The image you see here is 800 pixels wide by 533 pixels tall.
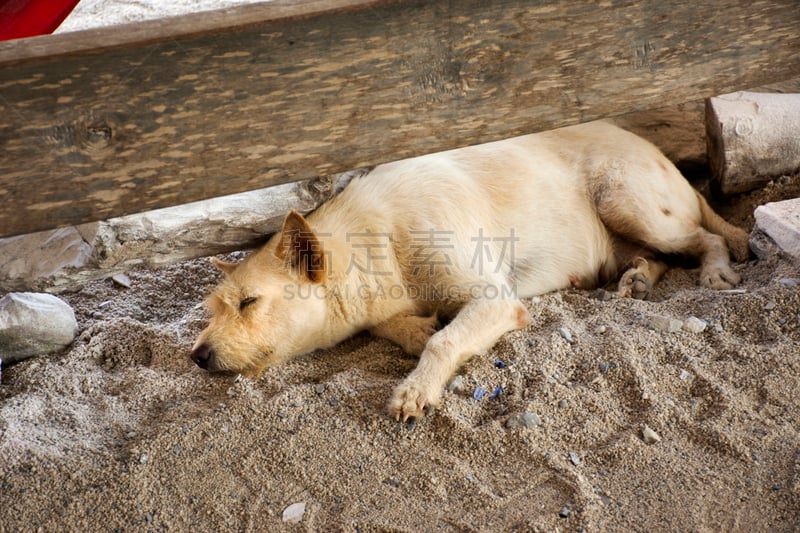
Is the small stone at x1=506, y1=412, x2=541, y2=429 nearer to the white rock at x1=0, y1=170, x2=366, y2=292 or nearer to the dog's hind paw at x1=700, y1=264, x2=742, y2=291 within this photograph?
the dog's hind paw at x1=700, y1=264, x2=742, y2=291

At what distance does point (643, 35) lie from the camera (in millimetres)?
2830

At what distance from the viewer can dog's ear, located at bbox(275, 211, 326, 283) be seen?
3.69 meters

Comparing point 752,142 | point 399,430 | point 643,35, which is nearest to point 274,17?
point 643,35

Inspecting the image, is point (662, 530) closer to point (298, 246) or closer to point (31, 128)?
point (298, 246)

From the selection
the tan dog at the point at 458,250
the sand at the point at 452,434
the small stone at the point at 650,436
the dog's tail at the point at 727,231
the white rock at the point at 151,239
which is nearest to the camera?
the sand at the point at 452,434

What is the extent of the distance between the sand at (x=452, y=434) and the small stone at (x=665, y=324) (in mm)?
15

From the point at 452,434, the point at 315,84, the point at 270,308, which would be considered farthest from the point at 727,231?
the point at 315,84

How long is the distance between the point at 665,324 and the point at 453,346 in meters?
1.04

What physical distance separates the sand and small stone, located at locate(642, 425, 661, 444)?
0.07ft

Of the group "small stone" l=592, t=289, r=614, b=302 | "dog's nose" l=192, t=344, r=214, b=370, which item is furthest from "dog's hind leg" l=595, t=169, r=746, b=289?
"dog's nose" l=192, t=344, r=214, b=370

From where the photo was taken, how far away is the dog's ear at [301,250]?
369cm

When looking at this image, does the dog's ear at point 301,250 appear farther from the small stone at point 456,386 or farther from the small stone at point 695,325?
the small stone at point 695,325

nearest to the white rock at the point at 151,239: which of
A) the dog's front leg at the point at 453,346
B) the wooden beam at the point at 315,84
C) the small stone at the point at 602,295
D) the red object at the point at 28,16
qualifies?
the red object at the point at 28,16

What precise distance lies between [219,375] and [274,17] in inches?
75.6
